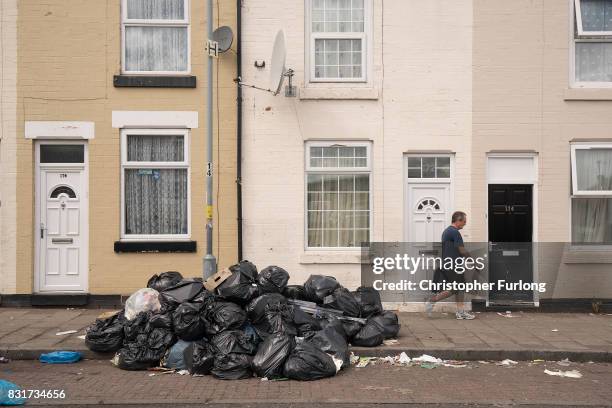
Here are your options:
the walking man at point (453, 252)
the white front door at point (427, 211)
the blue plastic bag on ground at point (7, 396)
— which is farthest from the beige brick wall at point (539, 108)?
the blue plastic bag on ground at point (7, 396)

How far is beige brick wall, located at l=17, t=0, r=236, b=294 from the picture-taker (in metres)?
11.2

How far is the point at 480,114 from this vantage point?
1150cm

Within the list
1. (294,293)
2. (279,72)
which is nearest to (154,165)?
(279,72)

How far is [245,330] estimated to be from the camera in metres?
8.24

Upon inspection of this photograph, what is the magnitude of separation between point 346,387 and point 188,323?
Answer: 2.19 m

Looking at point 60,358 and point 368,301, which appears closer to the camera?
point 60,358

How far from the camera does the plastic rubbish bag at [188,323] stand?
8.06m

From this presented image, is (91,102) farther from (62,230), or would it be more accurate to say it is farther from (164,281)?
(164,281)

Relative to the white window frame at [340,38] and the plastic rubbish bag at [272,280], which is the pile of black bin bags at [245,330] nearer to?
the plastic rubbish bag at [272,280]

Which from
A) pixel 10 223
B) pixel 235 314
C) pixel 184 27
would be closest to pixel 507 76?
pixel 184 27

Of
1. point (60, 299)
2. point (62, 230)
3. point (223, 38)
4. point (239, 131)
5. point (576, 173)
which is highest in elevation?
point (223, 38)

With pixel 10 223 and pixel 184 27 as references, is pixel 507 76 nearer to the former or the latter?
pixel 184 27

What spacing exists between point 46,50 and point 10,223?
3.08 metres

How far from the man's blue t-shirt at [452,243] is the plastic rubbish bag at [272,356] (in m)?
3.94
